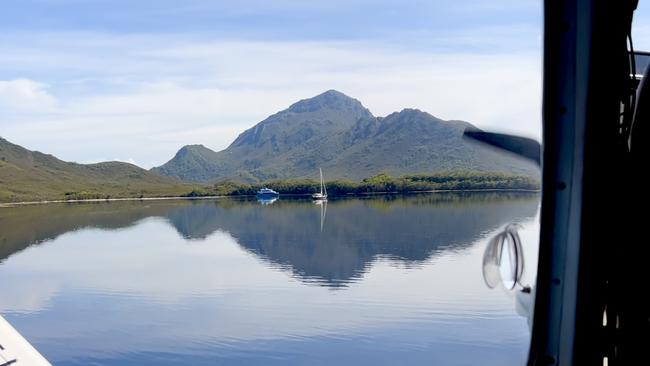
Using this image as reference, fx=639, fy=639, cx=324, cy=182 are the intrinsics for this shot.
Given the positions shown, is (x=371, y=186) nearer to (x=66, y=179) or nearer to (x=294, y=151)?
(x=294, y=151)

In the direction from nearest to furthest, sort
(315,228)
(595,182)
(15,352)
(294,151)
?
1. (595,182)
2. (15,352)
3. (315,228)
4. (294,151)

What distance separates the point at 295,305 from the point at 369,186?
109 ft

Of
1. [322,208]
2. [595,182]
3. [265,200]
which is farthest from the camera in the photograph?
[265,200]

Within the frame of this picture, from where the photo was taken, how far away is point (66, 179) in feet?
315

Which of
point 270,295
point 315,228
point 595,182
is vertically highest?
point 595,182

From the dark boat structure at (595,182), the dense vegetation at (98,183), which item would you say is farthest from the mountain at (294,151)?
the dark boat structure at (595,182)

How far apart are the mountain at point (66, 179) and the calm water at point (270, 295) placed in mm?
39879

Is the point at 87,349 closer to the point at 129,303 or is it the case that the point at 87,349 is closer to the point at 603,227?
the point at 129,303

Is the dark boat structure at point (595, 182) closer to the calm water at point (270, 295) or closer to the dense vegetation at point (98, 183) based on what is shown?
the calm water at point (270, 295)

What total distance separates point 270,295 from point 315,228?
72.6 ft

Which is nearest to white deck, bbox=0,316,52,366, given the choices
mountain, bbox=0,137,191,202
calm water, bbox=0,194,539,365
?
calm water, bbox=0,194,539,365

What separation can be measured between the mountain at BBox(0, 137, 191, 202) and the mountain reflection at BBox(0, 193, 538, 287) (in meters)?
11.0

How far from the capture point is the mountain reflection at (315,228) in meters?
25.7

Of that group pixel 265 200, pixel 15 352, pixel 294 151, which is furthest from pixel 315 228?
pixel 294 151
